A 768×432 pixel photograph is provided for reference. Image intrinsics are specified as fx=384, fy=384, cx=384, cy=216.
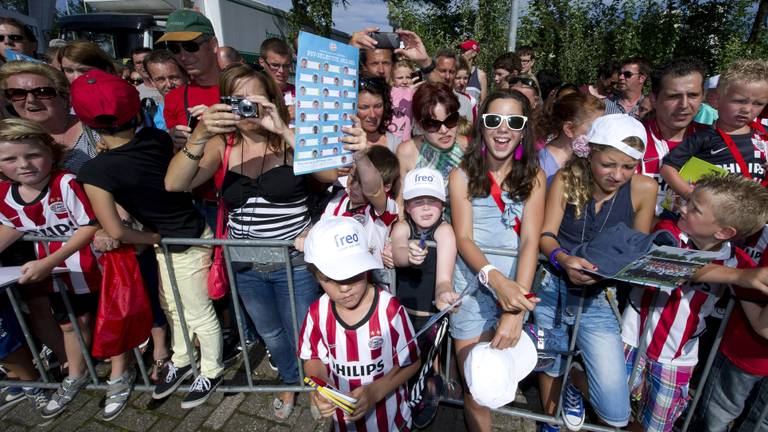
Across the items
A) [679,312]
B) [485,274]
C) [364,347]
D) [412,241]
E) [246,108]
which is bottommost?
[364,347]

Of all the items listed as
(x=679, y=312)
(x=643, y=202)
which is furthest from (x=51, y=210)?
→ (x=679, y=312)

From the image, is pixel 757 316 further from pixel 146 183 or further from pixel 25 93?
pixel 25 93

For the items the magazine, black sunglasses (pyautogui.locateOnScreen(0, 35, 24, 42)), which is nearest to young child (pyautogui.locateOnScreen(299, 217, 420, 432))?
the magazine

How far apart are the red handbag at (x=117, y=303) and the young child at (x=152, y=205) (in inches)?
7.5

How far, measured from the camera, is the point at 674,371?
232 cm

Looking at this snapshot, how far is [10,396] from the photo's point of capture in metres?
3.13

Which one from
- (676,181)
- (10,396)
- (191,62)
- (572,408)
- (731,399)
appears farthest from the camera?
(191,62)

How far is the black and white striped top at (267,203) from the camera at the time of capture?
8.08 feet

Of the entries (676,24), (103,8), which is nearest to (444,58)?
(676,24)

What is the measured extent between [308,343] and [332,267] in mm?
551

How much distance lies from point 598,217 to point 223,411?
9.96 feet

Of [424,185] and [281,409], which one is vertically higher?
[424,185]

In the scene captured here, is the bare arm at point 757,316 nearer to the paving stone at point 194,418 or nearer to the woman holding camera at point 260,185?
the woman holding camera at point 260,185

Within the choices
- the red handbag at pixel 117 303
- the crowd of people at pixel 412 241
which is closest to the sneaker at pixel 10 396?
the crowd of people at pixel 412 241
